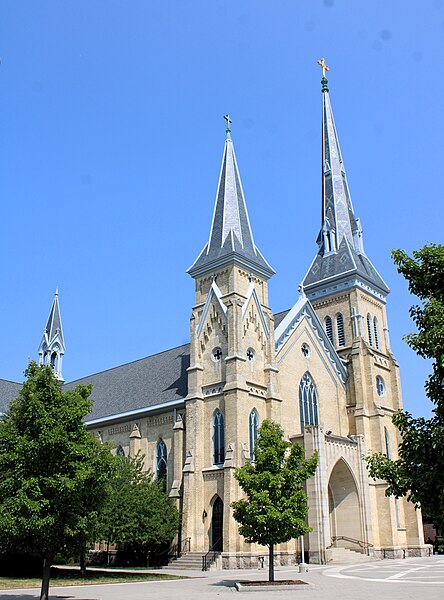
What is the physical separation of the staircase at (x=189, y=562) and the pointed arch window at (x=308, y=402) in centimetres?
1062

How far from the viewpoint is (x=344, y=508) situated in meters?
39.3

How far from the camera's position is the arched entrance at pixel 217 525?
33312mm

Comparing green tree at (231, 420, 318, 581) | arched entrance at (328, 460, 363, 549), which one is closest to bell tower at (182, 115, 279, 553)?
arched entrance at (328, 460, 363, 549)

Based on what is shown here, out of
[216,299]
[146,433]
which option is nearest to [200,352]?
[216,299]

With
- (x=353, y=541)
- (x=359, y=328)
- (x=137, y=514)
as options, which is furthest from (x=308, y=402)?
(x=137, y=514)

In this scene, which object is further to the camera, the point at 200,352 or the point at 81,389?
the point at 200,352

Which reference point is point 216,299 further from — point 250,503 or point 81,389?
point 81,389

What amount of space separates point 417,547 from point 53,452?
108ft

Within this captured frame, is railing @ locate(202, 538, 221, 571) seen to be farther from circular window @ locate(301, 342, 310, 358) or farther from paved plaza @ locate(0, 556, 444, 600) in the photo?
circular window @ locate(301, 342, 310, 358)

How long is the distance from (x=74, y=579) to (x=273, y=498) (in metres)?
9.52

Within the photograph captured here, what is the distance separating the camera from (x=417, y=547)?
137ft

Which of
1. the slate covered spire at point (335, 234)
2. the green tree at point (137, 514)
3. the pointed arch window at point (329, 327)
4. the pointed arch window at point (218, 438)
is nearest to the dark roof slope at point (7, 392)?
the green tree at point (137, 514)

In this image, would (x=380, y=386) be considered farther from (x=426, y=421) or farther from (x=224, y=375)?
(x=426, y=421)

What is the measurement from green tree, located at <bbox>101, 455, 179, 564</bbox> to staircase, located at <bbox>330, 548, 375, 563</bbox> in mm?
9072
